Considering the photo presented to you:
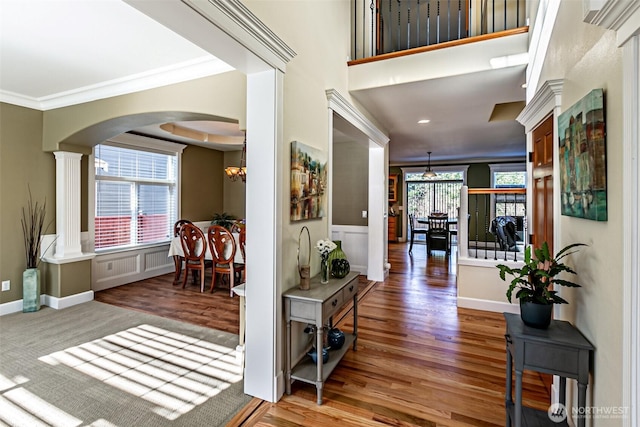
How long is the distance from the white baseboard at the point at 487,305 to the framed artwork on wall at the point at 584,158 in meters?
2.47

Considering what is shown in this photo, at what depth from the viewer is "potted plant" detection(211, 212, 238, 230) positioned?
6648mm

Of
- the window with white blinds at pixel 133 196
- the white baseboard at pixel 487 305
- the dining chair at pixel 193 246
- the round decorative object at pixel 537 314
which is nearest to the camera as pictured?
the round decorative object at pixel 537 314

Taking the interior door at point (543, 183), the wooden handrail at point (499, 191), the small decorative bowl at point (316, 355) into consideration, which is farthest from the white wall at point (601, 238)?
the wooden handrail at point (499, 191)

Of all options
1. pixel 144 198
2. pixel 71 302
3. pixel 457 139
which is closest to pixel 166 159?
pixel 144 198

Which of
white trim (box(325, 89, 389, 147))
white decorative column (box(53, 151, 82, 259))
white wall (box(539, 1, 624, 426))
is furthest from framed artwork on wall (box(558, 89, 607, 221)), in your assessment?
white decorative column (box(53, 151, 82, 259))

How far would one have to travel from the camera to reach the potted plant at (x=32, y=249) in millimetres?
3811

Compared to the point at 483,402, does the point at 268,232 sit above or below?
above

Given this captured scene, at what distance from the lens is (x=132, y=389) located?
7.42 ft

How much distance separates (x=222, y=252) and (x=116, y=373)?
2245mm

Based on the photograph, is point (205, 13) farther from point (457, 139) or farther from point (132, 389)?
point (457, 139)

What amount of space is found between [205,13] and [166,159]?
17.2 feet

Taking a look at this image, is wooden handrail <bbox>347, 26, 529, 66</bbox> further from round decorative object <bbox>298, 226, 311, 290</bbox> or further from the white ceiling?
round decorative object <bbox>298, 226, 311, 290</bbox>

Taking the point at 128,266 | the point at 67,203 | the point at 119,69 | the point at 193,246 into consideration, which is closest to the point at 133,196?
the point at 128,266

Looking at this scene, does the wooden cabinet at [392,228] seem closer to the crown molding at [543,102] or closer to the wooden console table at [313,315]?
the crown molding at [543,102]
